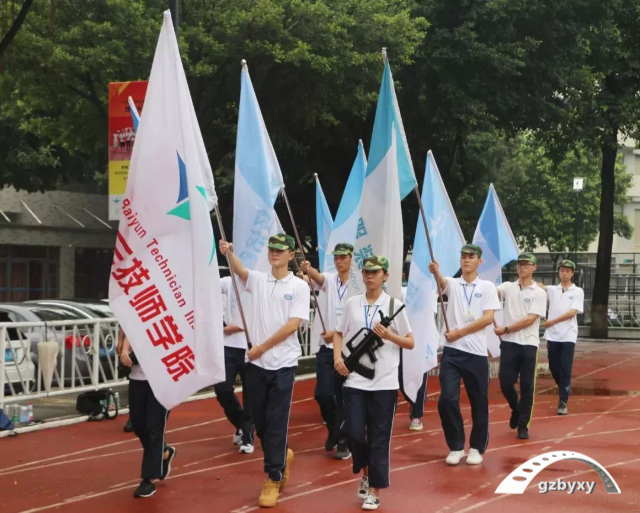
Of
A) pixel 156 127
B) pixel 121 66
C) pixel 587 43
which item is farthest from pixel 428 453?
pixel 587 43

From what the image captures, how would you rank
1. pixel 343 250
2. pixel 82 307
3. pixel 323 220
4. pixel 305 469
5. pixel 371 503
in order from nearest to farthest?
pixel 371 503 < pixel 305 469 < pixel 343 250 < pixel 323 220 < pixel 82 307

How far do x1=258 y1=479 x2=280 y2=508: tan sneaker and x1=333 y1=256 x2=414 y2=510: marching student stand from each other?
618 mm

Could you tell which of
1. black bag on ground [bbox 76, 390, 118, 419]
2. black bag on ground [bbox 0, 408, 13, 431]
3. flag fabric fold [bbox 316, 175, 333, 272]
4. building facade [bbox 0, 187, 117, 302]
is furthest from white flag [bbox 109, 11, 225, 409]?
building facade [bbox 0, 187, 117, 302]

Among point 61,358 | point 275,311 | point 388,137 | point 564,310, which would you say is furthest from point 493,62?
point 275,311

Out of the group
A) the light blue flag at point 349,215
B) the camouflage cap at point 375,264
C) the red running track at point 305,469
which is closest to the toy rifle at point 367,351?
the camouflage cap at point 375,264

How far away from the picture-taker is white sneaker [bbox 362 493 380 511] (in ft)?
26.2

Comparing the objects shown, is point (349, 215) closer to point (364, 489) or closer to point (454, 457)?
point (454, 457)

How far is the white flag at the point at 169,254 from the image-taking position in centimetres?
797

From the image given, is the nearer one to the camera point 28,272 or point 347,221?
point 347,221

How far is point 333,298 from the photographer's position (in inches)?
412

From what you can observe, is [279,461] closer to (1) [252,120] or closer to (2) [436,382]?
(1) [252,120]

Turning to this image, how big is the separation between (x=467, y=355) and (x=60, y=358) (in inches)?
222

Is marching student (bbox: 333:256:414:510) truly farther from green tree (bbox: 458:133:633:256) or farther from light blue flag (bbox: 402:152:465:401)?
green tree (bbox: 458:133:633:256)

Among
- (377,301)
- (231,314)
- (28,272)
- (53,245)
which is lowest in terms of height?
(28,272)
